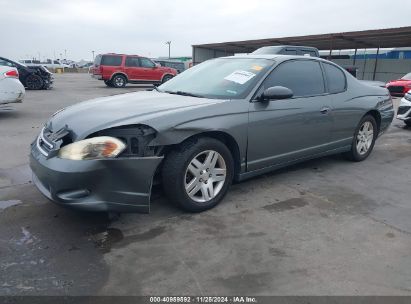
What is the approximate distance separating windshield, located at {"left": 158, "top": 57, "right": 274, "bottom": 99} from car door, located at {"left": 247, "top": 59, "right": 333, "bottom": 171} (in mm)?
156

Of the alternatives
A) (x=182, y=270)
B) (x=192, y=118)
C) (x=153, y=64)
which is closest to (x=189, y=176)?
(x=192, y=118)

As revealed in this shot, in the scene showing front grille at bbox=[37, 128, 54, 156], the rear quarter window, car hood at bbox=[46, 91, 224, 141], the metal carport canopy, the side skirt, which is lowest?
the side skirt

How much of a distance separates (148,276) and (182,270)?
24cm

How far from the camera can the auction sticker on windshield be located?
389 centimetres

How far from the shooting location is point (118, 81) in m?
19.6

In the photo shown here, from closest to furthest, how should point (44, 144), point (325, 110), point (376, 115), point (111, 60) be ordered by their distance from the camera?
point (44, 144)
point (325, 110)
point (376, 115)
point (111, 60)

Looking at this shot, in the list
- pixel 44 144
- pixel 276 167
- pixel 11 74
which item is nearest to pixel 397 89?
pixel 276 167

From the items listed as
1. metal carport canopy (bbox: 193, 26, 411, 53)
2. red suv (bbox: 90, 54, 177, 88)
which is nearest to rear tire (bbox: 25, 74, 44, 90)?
red suv (bbox: 90, 54, 177, 88)

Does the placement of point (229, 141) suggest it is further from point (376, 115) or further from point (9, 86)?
point (9, 86)

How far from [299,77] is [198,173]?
6.08 ft

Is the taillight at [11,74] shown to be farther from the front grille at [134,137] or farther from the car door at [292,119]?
the car door at [292,119]

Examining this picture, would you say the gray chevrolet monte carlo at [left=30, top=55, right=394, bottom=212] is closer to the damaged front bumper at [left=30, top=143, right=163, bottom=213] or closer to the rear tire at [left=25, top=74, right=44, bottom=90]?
the damaged front bumper at [left=30, top=143, right=163, bottom=213]

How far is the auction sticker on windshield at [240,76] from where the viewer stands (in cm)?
389

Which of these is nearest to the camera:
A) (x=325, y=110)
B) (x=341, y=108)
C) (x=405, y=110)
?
(x=325, y=110)
